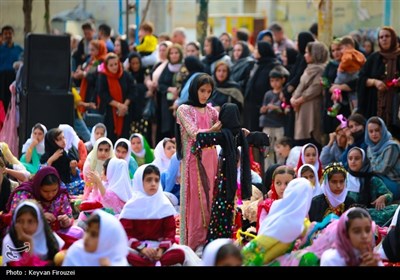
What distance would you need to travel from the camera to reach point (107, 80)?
1670 cm

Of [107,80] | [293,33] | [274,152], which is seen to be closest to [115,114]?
[107,80]

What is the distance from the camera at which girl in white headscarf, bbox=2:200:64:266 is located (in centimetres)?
812

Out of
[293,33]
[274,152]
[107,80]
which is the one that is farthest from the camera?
[293,33]

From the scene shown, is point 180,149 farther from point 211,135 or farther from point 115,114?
point 115,114

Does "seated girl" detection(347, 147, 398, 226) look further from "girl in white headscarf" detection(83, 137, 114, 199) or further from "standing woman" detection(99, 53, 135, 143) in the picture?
"standing woman" detection(99, 53, 135, 143)

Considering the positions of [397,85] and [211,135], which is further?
[397,85]

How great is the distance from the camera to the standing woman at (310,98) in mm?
15125

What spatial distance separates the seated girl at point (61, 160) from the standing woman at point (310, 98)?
3.43 metres

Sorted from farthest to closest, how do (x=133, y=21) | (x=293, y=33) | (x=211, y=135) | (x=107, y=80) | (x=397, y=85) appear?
1. (x=293, y=33)
2. (x=133, y=21)
3. (x=107, y=80)
4. (x=397, y=85)
5. (x=211, y=135)

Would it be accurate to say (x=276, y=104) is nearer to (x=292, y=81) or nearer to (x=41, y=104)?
(x=292, y=81)

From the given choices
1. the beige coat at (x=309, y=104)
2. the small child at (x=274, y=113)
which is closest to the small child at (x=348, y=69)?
the beige coat at (x=309, y=104)

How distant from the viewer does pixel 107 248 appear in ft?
Result: 23.8
